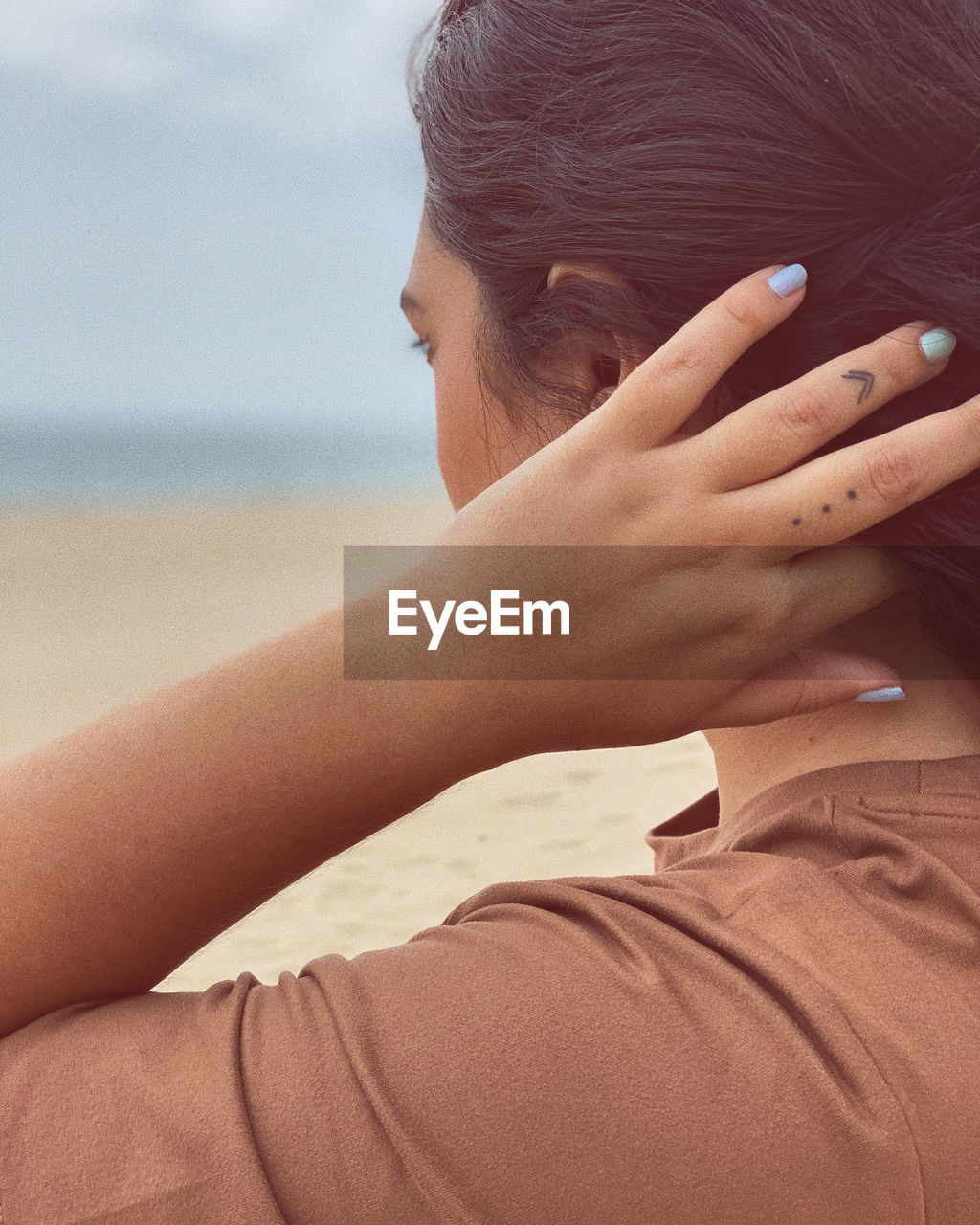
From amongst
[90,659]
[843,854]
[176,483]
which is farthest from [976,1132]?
[176,483]

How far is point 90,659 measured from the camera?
10.3 m

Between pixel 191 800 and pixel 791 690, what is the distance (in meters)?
0.56

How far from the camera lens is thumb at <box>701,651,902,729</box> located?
3.83ft

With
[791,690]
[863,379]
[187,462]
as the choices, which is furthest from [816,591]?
[187,462]

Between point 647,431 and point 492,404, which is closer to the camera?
point 647,431

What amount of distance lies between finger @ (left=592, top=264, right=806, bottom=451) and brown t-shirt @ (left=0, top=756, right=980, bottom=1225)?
404 mm

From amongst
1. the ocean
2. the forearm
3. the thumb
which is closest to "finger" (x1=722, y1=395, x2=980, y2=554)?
the thumb

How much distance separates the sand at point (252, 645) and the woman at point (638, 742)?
0.54 ft

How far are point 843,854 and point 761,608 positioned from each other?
235mm

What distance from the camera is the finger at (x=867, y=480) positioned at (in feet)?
3.50

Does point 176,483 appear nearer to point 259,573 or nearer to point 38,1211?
point 259,573

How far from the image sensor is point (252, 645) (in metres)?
1.05

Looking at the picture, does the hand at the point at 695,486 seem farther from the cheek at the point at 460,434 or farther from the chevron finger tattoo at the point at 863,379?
the cheek at the point at 460,434

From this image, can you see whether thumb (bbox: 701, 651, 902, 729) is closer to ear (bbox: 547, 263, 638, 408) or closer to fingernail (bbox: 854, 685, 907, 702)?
fingernail (bbox: 854, 685, 907, 702)
